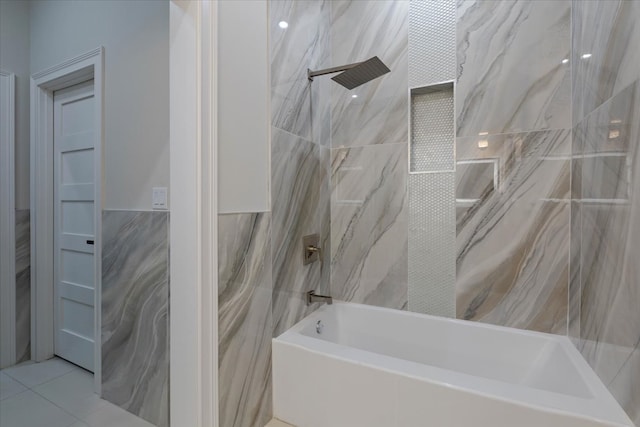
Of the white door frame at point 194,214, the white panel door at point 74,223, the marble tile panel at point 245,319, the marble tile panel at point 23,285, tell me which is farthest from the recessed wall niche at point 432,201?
the marble tile panel at point 23,285

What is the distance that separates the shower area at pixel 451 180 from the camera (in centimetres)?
117

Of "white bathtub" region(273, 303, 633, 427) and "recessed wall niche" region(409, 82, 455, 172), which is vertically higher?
"recessed wall niche" region(409, 82, 455, 172)

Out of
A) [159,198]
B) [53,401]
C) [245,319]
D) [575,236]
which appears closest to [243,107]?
[159,198]

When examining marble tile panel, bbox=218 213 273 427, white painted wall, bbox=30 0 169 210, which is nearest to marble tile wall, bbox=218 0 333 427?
marble tile panel, bbox=218 213 273 427

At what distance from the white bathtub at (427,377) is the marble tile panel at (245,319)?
0.12 meters

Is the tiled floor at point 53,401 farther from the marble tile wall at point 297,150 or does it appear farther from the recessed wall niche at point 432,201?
the recessed wall niche at point 432,201

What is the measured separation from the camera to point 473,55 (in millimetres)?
1800

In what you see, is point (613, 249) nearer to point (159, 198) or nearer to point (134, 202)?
point (159, 198)

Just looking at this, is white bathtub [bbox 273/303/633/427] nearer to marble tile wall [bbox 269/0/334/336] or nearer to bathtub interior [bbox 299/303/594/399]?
bathtub interior [bbox 299/303/594/399]

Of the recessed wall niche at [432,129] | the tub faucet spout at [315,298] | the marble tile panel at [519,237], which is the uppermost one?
the recessed wall niche at [432,129]

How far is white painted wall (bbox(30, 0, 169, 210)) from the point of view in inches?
61.4

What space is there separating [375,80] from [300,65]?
0.56 metres

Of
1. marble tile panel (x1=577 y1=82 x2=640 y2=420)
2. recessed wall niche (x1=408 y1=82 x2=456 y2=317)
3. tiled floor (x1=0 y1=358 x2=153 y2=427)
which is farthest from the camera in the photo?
recessed wall niche (x1=408 y1=82 x2=456 y2=317)

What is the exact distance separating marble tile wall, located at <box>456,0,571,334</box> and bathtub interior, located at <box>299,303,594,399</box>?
0.12m
